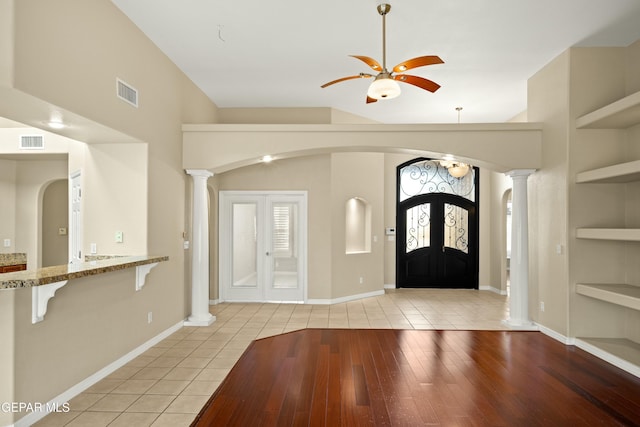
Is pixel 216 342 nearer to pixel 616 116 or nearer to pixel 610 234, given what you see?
pixel 610 234

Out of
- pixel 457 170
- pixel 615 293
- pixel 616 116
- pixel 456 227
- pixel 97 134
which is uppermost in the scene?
pixel 616 116

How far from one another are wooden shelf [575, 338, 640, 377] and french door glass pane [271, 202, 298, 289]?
441cm

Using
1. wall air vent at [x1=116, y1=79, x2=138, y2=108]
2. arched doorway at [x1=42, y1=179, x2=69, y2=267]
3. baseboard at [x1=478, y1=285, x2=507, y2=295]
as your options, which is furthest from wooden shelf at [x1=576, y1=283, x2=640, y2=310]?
arched doorway at [x1=42, y1=179, x2=69, y2=267]

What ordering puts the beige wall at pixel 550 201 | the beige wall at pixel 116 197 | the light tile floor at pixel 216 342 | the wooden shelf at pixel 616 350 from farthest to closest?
the beige wall at pixel 550 201, the beige wall at pixel 116 197, the wooden shelf at pixel 616 350, the light tile floor at pixel 216 342

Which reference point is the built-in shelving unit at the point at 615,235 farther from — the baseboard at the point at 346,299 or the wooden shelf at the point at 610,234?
the baseboard at the point at 346,299

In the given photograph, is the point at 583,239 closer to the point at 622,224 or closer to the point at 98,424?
the point at 622,224

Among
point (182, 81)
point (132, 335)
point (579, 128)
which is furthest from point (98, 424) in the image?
point (579, 128)

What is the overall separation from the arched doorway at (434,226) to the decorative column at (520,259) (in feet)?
11.6

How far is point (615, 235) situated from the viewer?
4.09 metres

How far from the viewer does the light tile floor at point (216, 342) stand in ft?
9.99

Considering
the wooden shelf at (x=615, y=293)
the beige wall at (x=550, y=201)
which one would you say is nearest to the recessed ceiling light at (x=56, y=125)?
the beige wall at (x=550, y=201)

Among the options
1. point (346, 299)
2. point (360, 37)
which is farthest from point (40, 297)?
point (346, 299)

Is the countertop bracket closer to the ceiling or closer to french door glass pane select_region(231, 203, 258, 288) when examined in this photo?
the ceiling

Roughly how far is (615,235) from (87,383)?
5306mm
